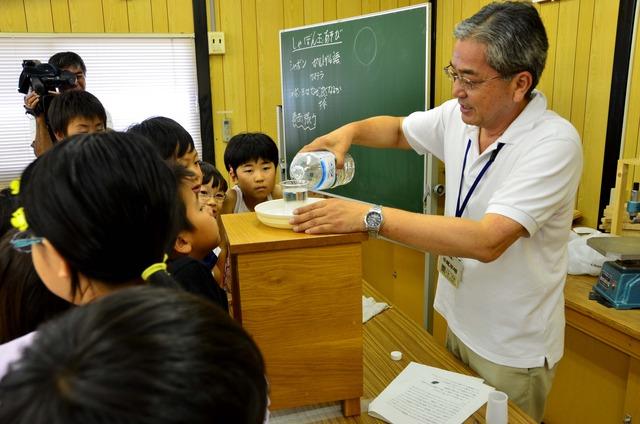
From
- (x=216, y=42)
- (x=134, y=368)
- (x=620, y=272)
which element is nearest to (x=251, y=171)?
(x=620, y=272)

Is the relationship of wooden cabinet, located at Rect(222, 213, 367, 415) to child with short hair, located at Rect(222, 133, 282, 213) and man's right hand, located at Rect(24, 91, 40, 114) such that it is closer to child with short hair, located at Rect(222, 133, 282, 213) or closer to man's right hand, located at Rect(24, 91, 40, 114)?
child with short hair, located at Rect(222, 133, 282, 213)

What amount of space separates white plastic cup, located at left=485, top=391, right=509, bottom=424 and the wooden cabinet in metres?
0.27

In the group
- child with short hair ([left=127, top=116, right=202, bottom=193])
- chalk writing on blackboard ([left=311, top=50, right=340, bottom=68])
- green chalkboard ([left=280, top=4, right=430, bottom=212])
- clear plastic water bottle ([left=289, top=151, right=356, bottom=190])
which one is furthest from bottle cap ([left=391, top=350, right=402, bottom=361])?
chalk writing on blackboard ([left=311, top=50, right=340, bottom=68])

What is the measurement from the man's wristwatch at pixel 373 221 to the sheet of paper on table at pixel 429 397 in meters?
0.38

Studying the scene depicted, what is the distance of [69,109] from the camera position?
2.10m

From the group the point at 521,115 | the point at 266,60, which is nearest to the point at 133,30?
the point at 266,60

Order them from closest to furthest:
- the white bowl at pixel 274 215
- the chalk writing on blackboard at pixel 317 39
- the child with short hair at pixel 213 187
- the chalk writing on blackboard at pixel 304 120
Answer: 1. the white bowl at pixel 274 215
2. the child with short hair at pixel 213 187
3. the chalk writing on blackboard at pixel 317 39
4. the chalk writing on blackboard at pixel 304 120

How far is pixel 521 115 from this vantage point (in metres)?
1.30

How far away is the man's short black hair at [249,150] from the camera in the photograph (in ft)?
7.28

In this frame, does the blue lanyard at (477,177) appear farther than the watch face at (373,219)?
Yes

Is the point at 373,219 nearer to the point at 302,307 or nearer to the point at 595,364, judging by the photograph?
the point at 302,307

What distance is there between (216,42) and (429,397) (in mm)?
3017

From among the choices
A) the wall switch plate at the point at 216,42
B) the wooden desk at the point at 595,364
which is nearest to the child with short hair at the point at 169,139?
the wooden desk at the point at 595,364

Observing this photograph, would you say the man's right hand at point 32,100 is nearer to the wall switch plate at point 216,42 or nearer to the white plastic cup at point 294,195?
the wall switch plate at point 216,42
